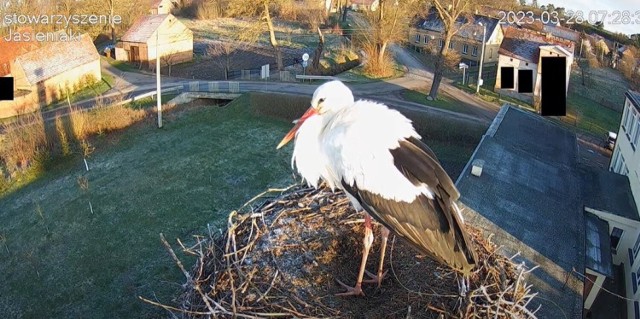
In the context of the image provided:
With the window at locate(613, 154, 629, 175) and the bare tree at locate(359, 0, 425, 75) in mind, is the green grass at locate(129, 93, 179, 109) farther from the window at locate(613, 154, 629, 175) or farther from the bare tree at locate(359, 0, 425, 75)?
the window at locate(613, 154, 629, 175)

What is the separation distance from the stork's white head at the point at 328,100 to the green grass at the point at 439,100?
1722 centimetres

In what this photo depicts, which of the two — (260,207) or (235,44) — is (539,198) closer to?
(260,207)

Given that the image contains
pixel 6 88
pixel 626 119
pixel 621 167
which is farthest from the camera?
pixel 6 88

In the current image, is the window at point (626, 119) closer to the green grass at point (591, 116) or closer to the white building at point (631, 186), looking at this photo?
the white building at point (631, 186)

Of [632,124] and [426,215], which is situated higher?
[426,215]

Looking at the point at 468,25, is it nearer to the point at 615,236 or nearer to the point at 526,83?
the point at 526,83

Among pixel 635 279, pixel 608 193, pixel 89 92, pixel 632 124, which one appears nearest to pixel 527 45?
pixel 632 124

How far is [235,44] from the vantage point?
3331 cm

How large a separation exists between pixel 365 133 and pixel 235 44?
101ft

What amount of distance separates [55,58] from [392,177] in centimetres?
2520

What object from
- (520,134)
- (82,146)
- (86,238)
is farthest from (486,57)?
(86,238)

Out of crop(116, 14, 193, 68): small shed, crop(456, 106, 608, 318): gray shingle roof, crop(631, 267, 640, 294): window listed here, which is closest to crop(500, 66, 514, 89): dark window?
crop(456, 106, 608, 318): gray shingle roof

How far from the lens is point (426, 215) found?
4090mm

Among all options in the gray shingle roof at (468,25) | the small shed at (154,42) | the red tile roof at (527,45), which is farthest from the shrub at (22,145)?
the gray shingle roof at (468,25)
